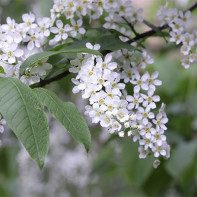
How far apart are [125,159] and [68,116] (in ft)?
2.91

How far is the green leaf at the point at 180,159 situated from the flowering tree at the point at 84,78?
534 millimetres

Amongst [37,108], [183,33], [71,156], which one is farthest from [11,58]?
[71,156]

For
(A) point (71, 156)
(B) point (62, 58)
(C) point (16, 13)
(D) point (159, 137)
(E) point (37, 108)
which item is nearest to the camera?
(E) point (37, 108)

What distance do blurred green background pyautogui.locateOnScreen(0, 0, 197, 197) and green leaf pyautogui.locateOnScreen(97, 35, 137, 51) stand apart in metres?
0.34

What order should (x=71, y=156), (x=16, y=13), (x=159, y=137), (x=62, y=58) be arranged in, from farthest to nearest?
(x=71, y=156), (x=16, y=13), (x=62, y=58), (x=159, y=137)

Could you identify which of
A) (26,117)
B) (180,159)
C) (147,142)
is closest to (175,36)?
(147,142)

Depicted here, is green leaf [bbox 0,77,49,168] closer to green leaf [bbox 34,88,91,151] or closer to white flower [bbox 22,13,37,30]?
green leaf [bbox 34,88,91,151]

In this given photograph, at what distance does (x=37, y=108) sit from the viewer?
60 centimetres

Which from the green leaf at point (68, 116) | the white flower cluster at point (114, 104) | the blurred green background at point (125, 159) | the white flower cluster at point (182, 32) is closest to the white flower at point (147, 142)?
the white flower cluster at point (114, 104)

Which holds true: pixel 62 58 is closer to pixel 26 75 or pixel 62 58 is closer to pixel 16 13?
pixel 26 75

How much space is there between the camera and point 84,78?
2.25 feet

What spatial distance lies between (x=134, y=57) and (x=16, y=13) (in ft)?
3.46

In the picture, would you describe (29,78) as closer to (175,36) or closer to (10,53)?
(10,53)

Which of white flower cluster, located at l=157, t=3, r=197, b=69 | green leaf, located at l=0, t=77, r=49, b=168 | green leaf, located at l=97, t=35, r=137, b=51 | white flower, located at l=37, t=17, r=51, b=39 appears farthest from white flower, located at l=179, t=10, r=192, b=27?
green leaf, located at l=0, t=77, r=49, b=168
